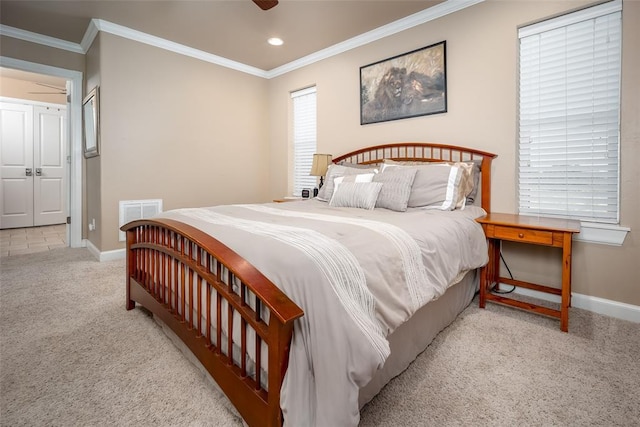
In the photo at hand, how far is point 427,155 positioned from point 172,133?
308 centimetres

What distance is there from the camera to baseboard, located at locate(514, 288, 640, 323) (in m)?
2.13

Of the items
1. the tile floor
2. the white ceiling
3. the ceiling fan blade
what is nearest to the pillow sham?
the white ceiling

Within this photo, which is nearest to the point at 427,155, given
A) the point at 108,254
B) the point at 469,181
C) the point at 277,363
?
the point at 469,181

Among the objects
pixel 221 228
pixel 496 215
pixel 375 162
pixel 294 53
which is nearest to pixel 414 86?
pixel 375 162

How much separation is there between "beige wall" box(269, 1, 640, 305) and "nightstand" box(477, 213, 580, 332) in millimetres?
179

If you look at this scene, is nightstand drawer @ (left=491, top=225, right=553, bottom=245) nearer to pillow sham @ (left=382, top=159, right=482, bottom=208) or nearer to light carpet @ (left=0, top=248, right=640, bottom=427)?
pillow sham @ (left=382, top=159, right=482, bottom=208)

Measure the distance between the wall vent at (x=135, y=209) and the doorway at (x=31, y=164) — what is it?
2.96 m

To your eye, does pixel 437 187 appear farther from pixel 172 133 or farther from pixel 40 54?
pixel 40 54

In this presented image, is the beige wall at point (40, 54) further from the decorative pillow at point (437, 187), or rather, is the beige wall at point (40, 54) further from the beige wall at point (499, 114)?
the decorative pillow at point (437, 187)

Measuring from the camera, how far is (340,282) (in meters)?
1.09

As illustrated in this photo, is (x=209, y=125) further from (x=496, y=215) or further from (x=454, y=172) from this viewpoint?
(x=496, y=215)

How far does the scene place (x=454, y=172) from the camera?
8.13 feet

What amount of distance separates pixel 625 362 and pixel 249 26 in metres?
4.09

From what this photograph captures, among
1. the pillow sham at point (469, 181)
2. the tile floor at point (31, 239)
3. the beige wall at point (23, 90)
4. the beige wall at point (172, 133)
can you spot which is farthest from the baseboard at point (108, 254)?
the beige wall at point (23, 90)
